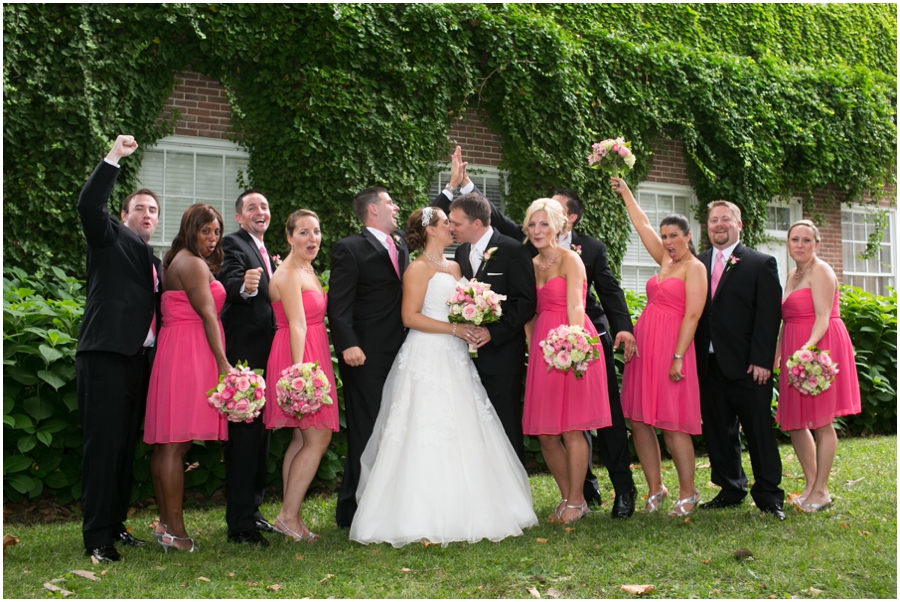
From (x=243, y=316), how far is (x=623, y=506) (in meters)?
2.88

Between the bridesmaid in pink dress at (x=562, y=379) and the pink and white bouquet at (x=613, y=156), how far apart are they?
0.83m

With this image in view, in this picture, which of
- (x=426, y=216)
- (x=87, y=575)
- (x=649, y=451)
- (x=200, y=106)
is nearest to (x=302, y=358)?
(x=426, y=216)

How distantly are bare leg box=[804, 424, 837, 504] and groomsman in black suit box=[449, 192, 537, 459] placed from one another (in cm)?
219

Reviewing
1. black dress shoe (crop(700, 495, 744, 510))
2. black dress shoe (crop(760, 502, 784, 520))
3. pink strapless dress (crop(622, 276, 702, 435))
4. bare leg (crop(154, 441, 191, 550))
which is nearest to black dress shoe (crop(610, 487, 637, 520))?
pink strapless dress (crop(622, 276, 702, 435))

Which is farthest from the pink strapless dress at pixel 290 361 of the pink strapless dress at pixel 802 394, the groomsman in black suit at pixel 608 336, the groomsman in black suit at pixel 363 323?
the pink strapless dress at pixel 802 394

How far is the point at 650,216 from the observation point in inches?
515

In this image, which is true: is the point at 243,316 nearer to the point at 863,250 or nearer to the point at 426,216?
the point at 426,216

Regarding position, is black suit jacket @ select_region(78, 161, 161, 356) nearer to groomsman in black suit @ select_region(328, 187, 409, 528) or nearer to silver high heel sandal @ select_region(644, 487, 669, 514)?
groomsman in black suit @ select_region(328, 187, 409, 528)

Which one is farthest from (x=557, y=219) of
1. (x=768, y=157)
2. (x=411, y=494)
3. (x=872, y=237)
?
(x=872, y=237)

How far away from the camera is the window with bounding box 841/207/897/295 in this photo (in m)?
15.3

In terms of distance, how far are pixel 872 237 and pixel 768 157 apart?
11.4ft

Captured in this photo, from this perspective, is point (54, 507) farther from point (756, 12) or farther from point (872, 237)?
point (872, 237)

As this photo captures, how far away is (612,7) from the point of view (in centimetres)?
1266

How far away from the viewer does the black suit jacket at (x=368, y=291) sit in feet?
17.1
